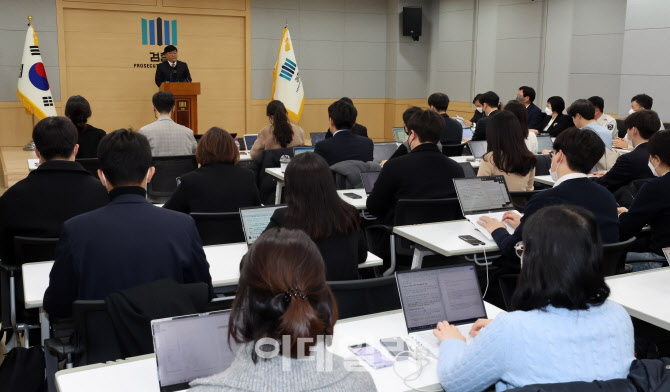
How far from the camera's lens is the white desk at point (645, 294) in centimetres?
247

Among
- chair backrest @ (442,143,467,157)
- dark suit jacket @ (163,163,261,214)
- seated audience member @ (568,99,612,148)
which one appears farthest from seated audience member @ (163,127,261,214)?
seated audience member @ (568,99,612,148)

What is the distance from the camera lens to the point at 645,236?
3977 millimetres

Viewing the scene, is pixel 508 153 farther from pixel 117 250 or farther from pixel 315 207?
pixel 117 250

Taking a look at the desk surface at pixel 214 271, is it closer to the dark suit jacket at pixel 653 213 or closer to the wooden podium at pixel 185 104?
the dark suit jacket at pixel 653 213

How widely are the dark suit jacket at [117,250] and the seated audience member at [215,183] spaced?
4.58 feet

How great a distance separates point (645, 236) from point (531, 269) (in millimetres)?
2684

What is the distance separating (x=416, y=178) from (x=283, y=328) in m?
2.88

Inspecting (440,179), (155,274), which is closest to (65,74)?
(440,179)

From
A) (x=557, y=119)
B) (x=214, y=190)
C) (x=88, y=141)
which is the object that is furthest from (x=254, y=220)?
(x=557, y=119)

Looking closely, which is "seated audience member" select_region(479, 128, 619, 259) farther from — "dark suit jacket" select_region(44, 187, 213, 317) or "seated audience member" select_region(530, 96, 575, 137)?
"seated audience member" select_region(530, 96, 575, 137)

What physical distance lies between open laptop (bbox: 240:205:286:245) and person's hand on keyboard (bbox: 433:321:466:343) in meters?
1.24

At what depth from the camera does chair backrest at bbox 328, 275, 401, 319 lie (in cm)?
233

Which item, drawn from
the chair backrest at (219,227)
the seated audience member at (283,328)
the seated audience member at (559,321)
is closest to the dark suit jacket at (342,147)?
the chair backrest at (219,227)

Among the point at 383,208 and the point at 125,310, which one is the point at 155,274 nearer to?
the point at 125,310
